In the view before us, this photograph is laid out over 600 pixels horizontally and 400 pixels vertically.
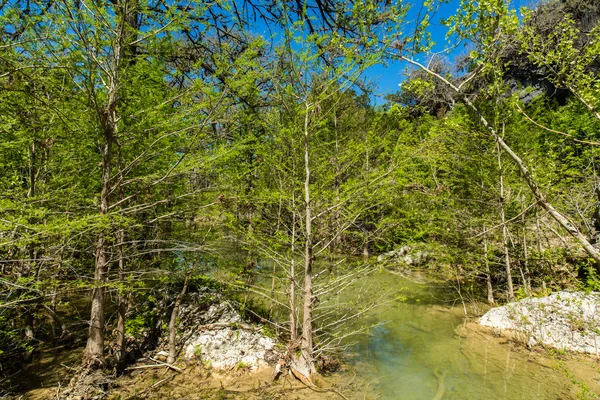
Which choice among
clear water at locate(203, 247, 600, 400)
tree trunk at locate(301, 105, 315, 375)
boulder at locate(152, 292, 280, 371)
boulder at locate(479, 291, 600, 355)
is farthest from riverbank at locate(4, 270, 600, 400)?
tree trunk at locate(301, 105, 315, 375)

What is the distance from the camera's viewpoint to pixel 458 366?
20.6 ft

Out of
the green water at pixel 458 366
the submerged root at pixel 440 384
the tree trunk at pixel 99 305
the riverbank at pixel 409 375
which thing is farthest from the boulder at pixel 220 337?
the submerged root at pixel 440 384

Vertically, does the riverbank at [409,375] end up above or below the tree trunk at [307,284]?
below

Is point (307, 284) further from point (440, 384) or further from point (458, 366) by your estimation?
point (458, 366)

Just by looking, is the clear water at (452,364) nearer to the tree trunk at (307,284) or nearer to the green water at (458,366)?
the green water at (458,366)

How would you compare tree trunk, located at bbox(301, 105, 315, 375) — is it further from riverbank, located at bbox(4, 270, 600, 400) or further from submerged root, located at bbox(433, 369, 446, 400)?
submerged root, located at bbox(433, 369, 446, 400)

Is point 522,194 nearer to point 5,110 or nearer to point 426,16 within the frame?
point 426,16

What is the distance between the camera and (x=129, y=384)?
5.05m

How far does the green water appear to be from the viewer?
533 cm

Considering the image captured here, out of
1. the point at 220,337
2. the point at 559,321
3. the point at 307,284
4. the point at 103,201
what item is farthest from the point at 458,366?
the point at 103,201

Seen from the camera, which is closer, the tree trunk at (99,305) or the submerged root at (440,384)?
the tree trunk at (99,305)

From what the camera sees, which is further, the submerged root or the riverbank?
the submerged root

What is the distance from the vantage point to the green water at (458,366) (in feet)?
17.5

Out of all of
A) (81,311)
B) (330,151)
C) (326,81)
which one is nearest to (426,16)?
(326,81)
